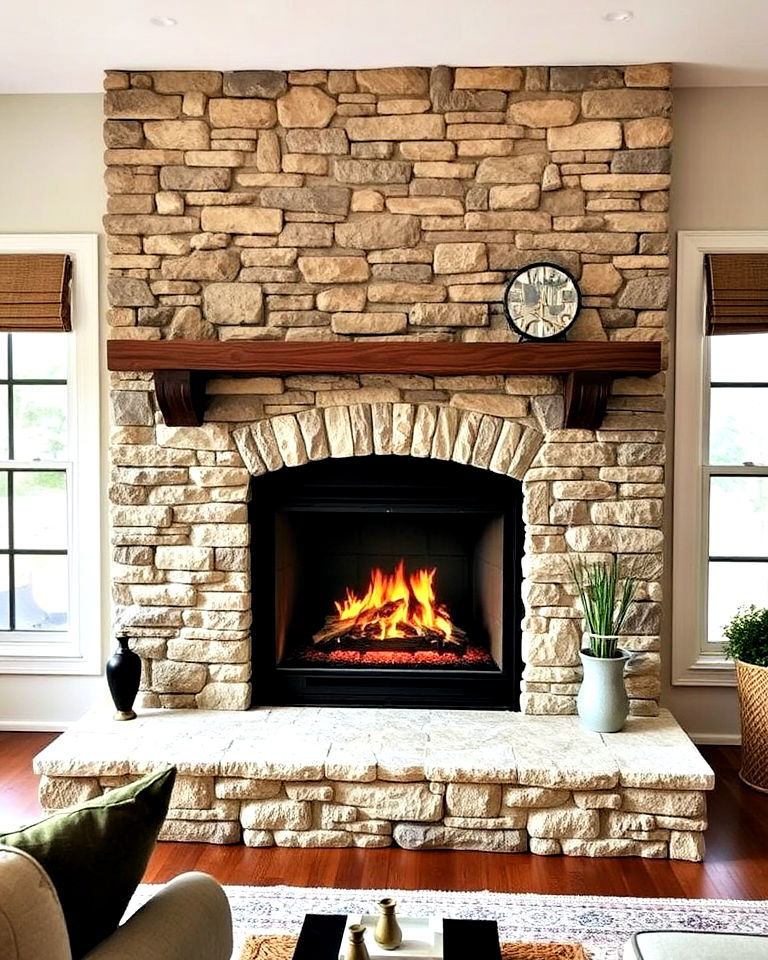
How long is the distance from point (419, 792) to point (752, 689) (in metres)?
1.42

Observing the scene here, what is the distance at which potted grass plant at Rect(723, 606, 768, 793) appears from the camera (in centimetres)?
363

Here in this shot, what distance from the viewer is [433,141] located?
Answer: 3.70m

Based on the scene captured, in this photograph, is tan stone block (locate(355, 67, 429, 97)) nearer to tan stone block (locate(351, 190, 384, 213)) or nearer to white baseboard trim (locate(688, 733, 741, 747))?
tan stone block (locate(351, 190, 384, 213))

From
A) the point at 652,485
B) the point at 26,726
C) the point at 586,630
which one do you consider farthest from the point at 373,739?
the point at 26,726

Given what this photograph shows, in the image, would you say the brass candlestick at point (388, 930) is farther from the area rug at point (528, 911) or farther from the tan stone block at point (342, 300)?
the tan stone block at point (342, 300)

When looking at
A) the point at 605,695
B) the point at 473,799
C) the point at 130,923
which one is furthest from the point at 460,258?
the point at 130,923

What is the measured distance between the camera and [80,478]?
415cm

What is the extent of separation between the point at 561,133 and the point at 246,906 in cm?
297

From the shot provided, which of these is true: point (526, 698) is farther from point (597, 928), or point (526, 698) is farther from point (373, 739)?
point (597, 928)

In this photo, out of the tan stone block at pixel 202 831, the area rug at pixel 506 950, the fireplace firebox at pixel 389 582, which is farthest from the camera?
the fireplace firebox at pixel 389 582

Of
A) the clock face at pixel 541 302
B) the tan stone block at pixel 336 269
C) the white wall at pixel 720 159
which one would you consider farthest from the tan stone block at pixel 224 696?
the white wall at pixel 720 159

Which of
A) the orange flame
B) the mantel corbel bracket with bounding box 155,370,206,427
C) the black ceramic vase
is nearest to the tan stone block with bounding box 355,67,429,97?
the mantel corbel bracket with bounding box 155,370,206,427

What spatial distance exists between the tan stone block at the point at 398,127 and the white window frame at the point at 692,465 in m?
1.13

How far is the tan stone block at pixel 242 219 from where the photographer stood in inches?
147
